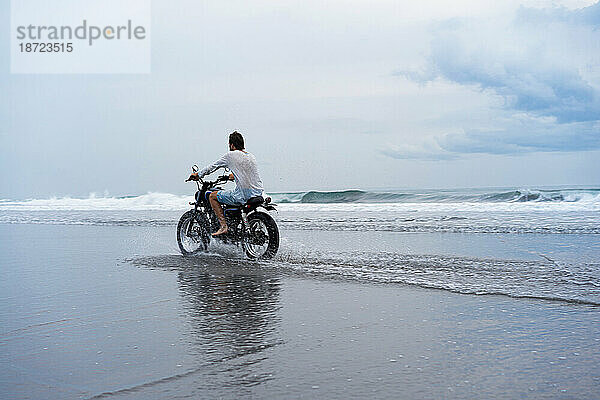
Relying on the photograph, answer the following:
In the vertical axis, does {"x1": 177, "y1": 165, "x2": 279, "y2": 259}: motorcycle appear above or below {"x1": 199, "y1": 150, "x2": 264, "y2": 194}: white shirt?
below

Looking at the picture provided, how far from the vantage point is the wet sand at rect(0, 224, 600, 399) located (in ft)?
10.5

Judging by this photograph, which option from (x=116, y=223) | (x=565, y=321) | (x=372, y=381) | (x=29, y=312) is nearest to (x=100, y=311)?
(x=29, y=312)

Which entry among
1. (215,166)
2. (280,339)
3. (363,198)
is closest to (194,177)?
(215,166)

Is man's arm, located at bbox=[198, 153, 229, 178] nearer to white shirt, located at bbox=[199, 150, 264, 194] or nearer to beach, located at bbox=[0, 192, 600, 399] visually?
white shirt, located at bbox=[199, 150, 264, 194]

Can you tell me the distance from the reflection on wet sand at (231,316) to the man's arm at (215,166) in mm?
1749

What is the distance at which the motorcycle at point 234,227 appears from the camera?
31.1ft

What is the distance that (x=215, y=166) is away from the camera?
976cm

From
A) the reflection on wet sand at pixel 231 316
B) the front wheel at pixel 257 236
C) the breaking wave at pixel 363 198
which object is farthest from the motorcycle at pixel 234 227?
the breaking wave at pixel 363 198

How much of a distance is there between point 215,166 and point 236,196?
24.7 inches

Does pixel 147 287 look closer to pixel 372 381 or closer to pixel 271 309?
pixel 271 309

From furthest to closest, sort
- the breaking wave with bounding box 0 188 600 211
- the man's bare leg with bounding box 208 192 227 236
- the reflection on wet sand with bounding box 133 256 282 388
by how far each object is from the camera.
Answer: the breaking wave with bounding box 0 188 600 211 < the man's bare leg with bounding box 208 192 227 236 < the reflection on wet sand with bounding box 133 256 282 388

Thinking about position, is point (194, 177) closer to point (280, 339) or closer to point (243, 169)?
point (243, 169)

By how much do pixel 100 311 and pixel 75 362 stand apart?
1694 millimetres

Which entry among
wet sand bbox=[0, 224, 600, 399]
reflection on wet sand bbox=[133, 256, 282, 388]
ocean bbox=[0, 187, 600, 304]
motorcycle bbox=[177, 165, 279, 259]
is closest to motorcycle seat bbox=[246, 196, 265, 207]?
motorcycle bbox=[177, 165, 279, 259]
